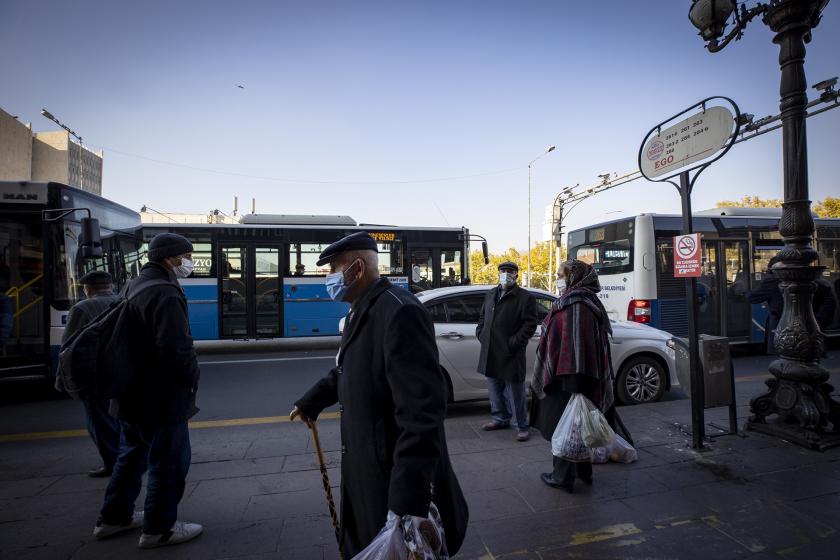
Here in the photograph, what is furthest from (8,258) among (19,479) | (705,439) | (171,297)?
(705,439)

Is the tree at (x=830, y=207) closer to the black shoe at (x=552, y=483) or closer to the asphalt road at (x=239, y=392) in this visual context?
the asphalt road at (x=239, y=392)

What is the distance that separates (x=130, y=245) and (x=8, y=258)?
187 centimetres

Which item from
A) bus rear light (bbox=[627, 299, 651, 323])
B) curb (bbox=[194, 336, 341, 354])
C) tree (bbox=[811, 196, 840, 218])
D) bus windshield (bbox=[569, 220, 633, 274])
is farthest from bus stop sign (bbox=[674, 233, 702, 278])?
tree (bbox=[811, 196, 840, 218])

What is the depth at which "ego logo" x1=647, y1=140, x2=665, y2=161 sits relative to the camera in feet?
15.4

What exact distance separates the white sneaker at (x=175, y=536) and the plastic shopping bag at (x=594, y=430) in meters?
2.85

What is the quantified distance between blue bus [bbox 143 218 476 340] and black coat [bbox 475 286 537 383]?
6.61 meters

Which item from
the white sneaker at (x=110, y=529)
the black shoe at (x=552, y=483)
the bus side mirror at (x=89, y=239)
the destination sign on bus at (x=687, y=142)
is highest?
the destination sign on bus at (x=687, y=142)

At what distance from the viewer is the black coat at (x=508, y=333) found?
477 cm

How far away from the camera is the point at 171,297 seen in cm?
291

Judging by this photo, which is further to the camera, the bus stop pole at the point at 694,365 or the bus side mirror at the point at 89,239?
the bus side mirror at the point at 89,239

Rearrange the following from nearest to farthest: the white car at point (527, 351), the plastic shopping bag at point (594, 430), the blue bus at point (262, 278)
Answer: the plastic shopping bag at point (594, 430) < the white car at point (527, 351) < the blue bus at point (262, 278)

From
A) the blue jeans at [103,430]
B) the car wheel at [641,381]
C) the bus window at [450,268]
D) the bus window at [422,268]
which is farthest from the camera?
the bus window at [450,268]

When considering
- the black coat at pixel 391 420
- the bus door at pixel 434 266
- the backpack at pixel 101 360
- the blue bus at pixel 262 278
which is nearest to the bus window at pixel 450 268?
the bus door at pixel 434 266

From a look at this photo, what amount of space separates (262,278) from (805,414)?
1064 cm
